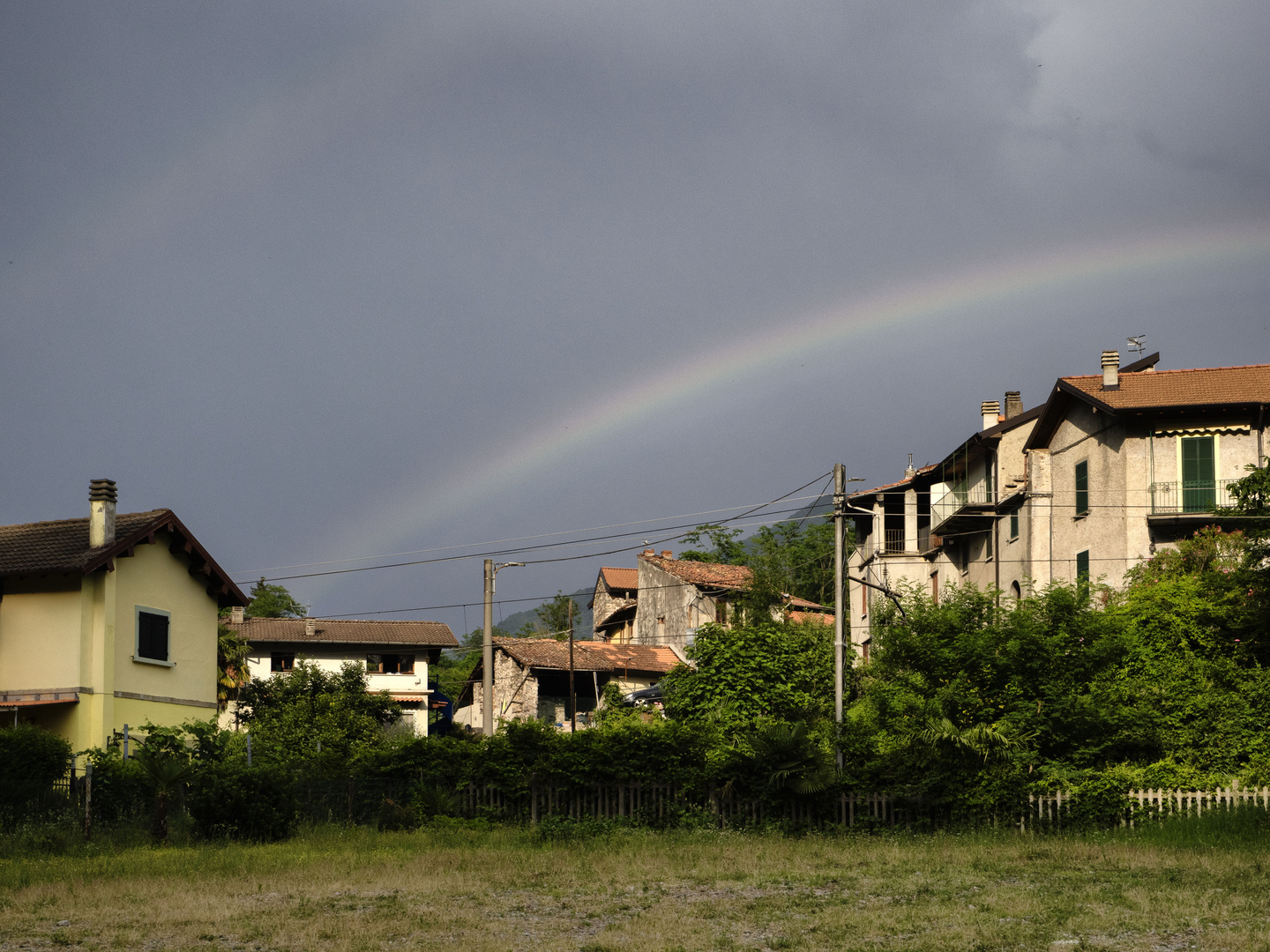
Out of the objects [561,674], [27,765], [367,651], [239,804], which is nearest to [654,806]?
[239,804]

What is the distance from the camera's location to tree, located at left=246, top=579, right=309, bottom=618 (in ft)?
326

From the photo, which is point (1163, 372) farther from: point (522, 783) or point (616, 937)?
point (616, 937)

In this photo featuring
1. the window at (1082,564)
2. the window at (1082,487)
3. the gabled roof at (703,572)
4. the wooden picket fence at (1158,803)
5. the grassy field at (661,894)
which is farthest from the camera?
the gabled roof at (703,572)

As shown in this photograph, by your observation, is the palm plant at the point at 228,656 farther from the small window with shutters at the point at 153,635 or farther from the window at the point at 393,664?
the window at the point at 393,664

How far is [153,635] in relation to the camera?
33.5 m

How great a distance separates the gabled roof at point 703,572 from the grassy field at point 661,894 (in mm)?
45828

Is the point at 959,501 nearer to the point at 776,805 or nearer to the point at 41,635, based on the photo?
the point at 776,805

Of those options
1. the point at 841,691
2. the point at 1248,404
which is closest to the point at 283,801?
the point at 841,691

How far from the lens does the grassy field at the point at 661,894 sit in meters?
14.0

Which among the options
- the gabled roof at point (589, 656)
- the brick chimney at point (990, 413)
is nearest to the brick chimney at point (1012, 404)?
the brick chimney at point (990, 413)

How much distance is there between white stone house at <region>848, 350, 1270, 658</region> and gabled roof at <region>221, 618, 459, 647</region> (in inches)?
1190

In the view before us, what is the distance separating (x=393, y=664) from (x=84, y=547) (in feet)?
126

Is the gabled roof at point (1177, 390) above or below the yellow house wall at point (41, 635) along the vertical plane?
above

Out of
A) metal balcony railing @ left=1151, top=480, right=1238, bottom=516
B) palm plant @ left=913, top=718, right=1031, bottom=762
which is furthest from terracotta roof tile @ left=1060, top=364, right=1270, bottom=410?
palm plant @ left=913, top=718, right=1031, bottom=762
